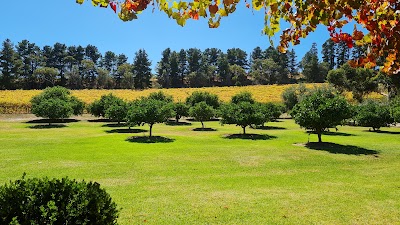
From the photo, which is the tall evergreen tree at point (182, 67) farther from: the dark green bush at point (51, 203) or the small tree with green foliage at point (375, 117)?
the dark green bush at point (51, 203)

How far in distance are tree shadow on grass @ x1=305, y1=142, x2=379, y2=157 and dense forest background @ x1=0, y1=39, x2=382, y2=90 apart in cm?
9652

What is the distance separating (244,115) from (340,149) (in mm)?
12610

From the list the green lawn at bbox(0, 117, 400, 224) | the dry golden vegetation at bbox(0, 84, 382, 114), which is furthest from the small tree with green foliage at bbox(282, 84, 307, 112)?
the green lawn at bbox(0, 117, 400, 224)

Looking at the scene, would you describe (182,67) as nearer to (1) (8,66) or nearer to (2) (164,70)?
(2) (164,70)

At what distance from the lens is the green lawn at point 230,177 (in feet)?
36.9

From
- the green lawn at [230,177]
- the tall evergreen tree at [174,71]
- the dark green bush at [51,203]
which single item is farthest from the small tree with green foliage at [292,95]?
the dark green bush at [51,203]

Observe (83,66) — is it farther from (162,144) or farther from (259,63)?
(162,144)

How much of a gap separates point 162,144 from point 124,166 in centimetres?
1099

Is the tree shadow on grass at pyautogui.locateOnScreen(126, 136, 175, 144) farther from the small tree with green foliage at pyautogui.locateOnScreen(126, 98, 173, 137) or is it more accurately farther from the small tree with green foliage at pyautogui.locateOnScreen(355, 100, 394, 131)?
the small tree with green foliage at pyautogui.locateOnScreen(355, 100, 394, 131)

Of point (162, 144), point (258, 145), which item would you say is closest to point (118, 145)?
point (162, 144)

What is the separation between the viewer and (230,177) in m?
17.8

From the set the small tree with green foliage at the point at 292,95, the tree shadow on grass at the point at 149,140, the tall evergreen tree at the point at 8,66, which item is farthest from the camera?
the tall evergreen tree at the point at 8,66

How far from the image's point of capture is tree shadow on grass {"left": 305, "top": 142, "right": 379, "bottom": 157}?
87.1 ft

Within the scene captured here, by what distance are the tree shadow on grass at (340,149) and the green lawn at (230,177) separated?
0.09 m
